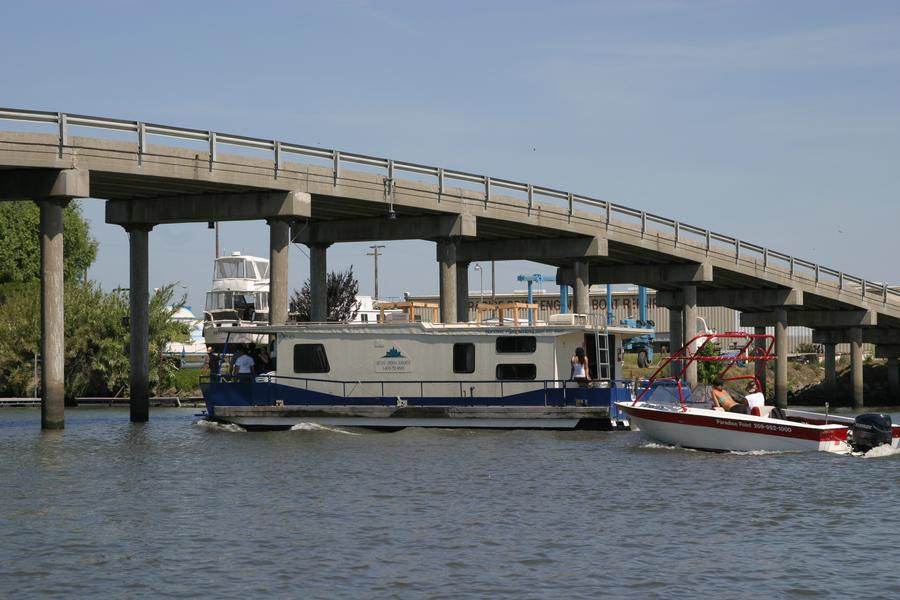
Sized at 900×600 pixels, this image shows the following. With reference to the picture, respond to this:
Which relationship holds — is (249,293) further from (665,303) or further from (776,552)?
(776,552)

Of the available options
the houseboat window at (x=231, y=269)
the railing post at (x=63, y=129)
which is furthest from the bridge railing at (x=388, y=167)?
the houseboat window at (x=231, y=269)

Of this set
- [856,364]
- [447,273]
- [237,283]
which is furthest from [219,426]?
[856,364]

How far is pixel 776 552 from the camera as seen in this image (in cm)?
1964

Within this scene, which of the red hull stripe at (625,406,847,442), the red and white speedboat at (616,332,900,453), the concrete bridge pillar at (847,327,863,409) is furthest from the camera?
the concrete bridge pillar at (847,327,863,409)

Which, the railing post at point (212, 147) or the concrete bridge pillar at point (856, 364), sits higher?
the railing post at point (212, 147)

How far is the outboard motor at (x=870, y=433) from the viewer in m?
31.7

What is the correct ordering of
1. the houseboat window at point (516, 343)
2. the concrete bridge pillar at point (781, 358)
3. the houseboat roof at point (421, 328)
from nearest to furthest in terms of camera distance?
the houseboat window at point (516, 343) → the houseboat roof at point (421, 328) → the concrete bridge pillar at point (781, 358)

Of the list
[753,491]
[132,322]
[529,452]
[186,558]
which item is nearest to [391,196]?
[132,322]

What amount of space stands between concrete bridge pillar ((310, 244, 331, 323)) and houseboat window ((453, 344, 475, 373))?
38.8 feet

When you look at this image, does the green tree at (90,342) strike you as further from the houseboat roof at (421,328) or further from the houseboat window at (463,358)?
the houseboat window at (463,358)

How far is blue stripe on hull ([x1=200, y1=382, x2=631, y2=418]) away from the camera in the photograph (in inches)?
1460

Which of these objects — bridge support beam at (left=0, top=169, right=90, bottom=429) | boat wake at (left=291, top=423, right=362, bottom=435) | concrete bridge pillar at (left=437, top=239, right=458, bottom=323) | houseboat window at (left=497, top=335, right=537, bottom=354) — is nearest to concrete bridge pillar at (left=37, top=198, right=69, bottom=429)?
bridge support beam at (left=0, top=169, right=90, bottom=429)

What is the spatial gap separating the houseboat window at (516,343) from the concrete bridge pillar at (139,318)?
13.3 meters

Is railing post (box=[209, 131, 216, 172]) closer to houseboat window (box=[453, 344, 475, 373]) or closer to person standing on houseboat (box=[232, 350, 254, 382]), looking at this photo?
person standing on houseboat (box=[232, 350, 254, 382])
